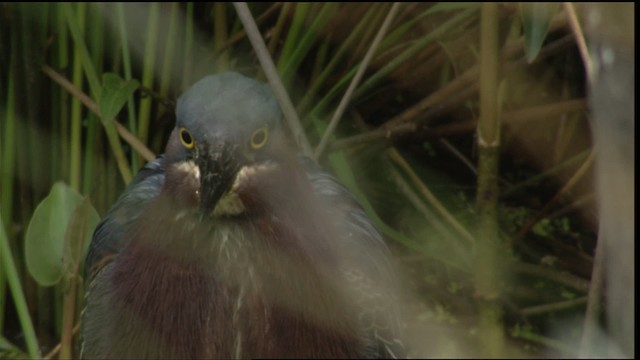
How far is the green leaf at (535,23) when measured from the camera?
1.45m

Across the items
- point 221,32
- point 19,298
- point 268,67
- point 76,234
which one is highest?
point 221,32

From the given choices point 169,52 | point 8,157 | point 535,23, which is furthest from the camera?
point 169,52

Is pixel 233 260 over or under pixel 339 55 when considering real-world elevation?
under

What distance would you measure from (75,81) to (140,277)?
66 cm

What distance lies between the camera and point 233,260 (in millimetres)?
1385

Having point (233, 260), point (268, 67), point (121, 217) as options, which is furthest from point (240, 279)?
point (268, 67)

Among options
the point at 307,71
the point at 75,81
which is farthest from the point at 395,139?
the point at 75,81

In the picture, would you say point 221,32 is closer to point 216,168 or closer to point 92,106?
point 92,106

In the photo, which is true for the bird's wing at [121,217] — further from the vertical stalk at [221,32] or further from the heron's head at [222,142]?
the vertical stalk at [221,32]

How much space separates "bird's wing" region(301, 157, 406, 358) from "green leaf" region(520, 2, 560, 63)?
0.35 m

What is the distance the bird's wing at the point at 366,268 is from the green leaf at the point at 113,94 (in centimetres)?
31

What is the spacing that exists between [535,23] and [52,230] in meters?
0.72

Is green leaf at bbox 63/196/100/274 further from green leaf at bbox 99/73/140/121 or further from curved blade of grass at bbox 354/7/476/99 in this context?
curved blade of grass at bbox 354/7/476/99

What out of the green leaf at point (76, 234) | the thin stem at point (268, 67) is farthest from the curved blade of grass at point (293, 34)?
the green leaf at point (76, 234)
